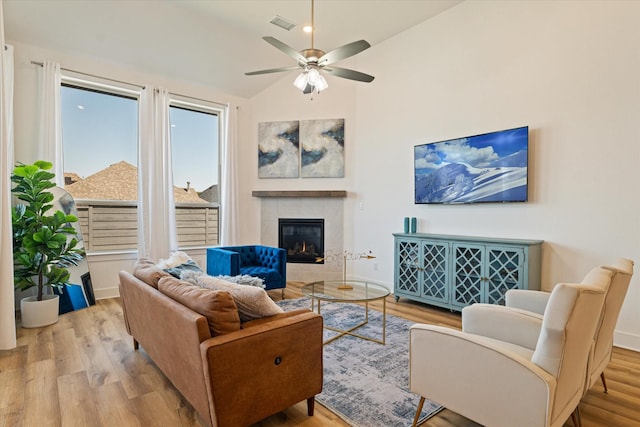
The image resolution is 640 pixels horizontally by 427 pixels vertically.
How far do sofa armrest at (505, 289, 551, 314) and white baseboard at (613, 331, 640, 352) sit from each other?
146 cm

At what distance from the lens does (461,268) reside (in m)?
3.91

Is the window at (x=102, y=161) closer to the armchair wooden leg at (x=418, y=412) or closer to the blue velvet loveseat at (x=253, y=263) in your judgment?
the blue velvet loveseat at (x=253, y=263)

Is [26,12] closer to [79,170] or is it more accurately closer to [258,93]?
[79,170]

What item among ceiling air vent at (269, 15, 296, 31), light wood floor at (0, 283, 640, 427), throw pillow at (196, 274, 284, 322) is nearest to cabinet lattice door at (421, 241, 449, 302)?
light wood floor at (0, 283, 640, 427)

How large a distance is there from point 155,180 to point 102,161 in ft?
2.47

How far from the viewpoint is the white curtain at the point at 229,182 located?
579 centimetres

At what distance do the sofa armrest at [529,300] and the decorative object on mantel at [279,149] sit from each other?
13.5 feet

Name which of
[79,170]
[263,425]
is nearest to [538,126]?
[263,425]

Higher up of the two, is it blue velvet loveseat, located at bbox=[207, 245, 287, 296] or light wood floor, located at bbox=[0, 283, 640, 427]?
blue velvet loveseat, located at bbox=[207, 245, 287, 296]

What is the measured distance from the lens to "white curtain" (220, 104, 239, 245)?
5789mm

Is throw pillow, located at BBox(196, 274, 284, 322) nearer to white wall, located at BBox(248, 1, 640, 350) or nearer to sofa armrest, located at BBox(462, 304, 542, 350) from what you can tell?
sofa armrest, located at BBox(462, 304, 542, 350)

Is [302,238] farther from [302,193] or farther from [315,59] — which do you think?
[315,59]

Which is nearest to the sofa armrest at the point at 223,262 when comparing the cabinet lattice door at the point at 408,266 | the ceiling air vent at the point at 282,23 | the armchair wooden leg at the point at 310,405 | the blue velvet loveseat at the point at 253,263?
the blue velvet loveseat at the point at 253,263

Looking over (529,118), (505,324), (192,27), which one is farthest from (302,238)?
(505,324)
